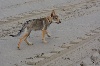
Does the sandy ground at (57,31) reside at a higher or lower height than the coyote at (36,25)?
lower

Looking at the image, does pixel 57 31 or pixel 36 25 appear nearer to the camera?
pixel 36 25

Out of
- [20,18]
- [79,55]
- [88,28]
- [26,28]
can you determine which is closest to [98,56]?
[79,55]

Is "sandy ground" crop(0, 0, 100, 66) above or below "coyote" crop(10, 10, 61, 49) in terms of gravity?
below

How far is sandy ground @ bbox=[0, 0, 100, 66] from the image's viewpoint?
27.7ft

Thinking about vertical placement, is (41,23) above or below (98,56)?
above

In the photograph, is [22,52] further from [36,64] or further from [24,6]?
[24,6]

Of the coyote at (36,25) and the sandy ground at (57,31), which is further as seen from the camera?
the coyote at (36,25)

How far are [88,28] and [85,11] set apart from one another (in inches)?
160

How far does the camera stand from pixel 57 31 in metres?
11.8

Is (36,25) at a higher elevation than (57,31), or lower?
higher

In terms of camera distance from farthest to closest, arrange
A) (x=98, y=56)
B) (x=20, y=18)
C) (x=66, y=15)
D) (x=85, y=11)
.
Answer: (x=85, y=11) → (x=66, y=15) → (x=20, y=18) → (x=98, y=56)

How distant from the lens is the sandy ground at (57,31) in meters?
8.43

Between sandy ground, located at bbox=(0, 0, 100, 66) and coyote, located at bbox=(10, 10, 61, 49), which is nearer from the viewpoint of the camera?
sandy ground, located at bbox=(0, 0, 100, 66)

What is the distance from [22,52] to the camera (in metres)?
9.04
